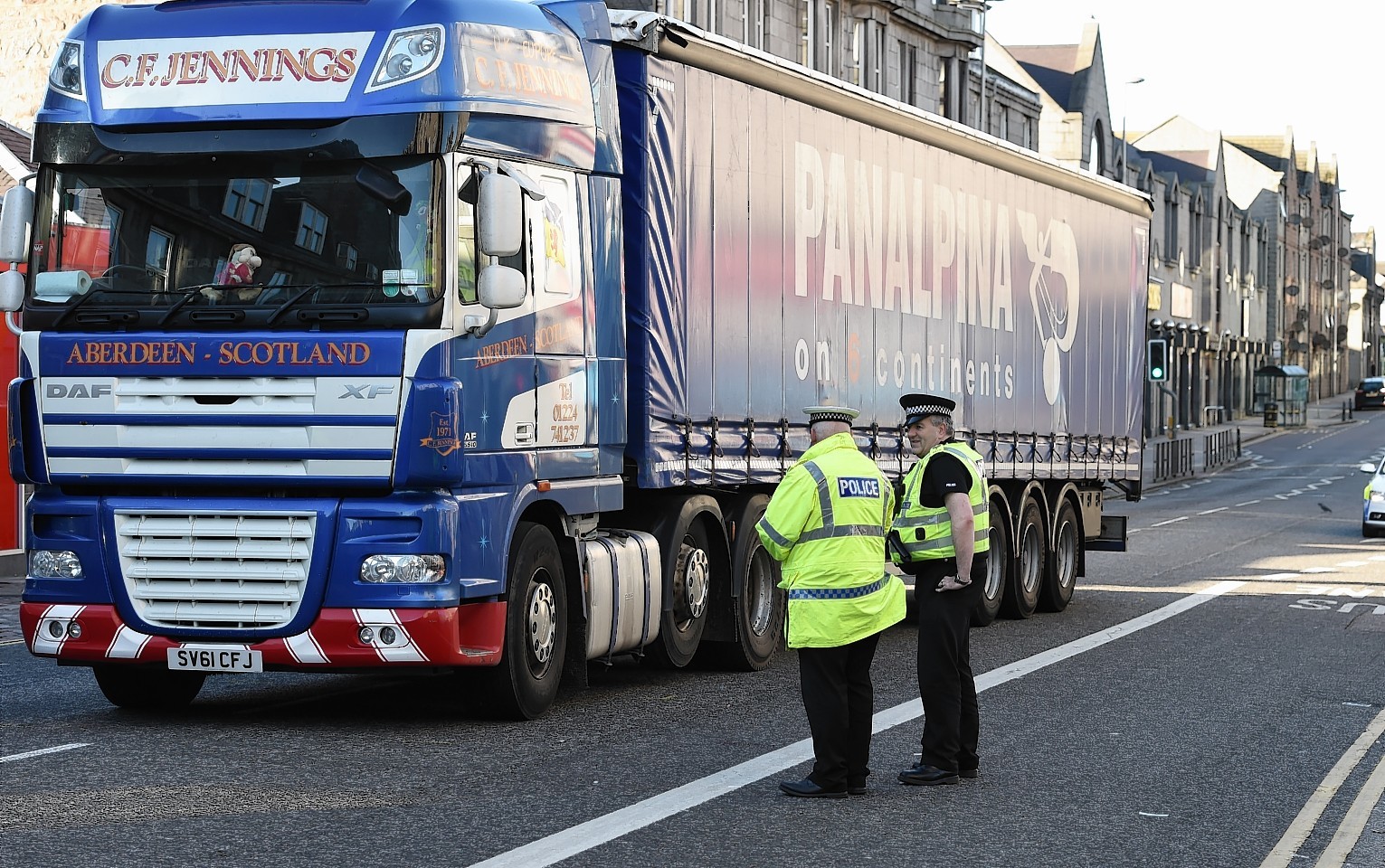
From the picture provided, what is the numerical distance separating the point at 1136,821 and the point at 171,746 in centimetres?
475

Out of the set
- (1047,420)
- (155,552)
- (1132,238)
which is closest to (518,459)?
(155,552)

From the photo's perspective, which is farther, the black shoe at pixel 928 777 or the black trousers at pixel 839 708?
the black shoe at pixel 928 777

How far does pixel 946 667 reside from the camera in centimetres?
945

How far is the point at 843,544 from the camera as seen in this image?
9.01 m

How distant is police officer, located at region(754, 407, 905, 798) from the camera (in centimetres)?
896

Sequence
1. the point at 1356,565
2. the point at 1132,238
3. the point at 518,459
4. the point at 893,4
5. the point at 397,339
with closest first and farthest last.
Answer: the point at 397,339
the point at 518,459
the point at 1132,238
the point at 1356,565
the point at 893,4

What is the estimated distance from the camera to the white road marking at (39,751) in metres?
9.75

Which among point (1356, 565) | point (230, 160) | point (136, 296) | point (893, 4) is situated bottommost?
point (1356, 565)

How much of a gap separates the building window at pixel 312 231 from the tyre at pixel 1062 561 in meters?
10.8

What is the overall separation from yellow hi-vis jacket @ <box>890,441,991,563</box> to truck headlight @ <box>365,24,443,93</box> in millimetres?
3309

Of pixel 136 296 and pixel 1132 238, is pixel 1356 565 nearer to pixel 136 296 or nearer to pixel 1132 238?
pixel 1132 238

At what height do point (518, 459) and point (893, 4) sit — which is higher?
point (893, 4)

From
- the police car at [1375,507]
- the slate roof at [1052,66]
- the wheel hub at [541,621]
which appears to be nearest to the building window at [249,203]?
the wheel hub at [541,621]

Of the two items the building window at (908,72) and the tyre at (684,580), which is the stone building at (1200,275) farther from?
the tyre at (684,580)
